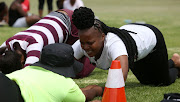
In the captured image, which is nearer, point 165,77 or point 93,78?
point 165,77

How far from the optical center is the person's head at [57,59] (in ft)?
10.3

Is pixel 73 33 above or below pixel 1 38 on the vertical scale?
above

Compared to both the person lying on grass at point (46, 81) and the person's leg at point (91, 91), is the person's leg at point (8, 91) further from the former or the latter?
the person's leg at point (91, 91)

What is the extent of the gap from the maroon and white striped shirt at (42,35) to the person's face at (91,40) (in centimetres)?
115

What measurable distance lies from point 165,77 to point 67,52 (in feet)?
7.22

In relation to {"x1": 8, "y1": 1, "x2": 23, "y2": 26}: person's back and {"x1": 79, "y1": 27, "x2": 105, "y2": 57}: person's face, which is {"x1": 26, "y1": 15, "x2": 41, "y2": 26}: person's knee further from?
{"x1": 79, "y1": 27, "x2": 105, "y2": 57}: person's face

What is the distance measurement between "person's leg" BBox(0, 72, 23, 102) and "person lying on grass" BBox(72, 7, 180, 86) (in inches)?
52.5

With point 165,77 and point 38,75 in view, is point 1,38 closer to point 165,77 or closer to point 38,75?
point 165,77

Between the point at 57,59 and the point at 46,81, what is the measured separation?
0.25m

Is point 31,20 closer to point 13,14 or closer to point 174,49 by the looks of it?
point 13,14

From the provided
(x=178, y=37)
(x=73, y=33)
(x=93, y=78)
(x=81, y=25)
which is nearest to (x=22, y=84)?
(x=81, y=25)

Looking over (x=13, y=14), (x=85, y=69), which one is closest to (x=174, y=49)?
(x=85, y=69)

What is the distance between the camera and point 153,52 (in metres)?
4.74

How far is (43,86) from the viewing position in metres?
2.97
